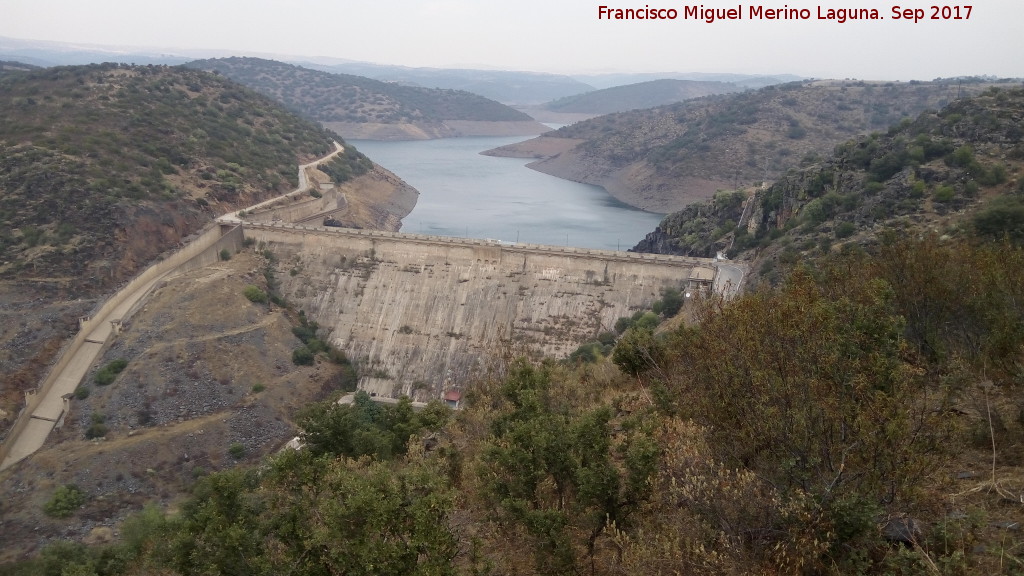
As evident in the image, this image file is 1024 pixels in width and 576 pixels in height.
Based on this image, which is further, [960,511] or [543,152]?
[543,152]

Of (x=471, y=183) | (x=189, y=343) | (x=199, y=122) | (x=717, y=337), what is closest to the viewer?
(x=717, y=337)

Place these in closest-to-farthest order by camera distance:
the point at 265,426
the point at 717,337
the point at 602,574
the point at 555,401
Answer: the point at 602,574 → the point at 717,337 → the point at 555,401 → the point at 265,426

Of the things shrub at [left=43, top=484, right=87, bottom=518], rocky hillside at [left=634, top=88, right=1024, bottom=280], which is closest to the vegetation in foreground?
rocky hillside at [left=634, top=88, right=1024, bottom=280]

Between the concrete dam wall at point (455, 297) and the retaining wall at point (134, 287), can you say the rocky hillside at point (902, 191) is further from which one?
the retaining wall at point (134, 287)

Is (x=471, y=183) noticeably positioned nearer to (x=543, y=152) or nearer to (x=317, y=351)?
(x=543, y=152)

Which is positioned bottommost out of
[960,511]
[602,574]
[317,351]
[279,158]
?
[317,351]

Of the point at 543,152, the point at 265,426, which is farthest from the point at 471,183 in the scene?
the point at 265,426

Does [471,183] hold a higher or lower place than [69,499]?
higher

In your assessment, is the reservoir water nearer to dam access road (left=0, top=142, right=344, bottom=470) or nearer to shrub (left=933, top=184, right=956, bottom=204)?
dam access road (left=0, top=142, right=344, bottom=470)
